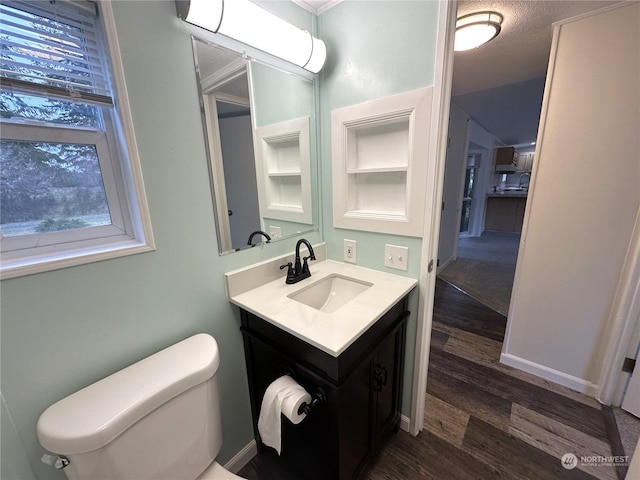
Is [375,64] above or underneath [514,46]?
underneath

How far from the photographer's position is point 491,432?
1.44m

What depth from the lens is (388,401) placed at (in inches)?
51.2

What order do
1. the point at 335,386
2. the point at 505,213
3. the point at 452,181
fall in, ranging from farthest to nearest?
the point at 505,213, the point at 452,181, the point at 335,386

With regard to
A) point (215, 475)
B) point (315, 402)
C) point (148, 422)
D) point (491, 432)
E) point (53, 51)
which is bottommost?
point (491, 432)

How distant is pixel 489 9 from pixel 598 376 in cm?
236

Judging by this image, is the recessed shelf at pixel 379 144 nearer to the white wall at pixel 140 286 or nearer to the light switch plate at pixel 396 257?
the light switch plate at pixel 396 257

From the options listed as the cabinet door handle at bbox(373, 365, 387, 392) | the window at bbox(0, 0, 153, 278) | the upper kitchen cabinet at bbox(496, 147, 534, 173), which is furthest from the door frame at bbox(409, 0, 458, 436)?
the upper kitchen cabinet at bbox(496, 147, 534, 173)

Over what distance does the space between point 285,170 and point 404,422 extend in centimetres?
163

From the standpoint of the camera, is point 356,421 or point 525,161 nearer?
point 356,421

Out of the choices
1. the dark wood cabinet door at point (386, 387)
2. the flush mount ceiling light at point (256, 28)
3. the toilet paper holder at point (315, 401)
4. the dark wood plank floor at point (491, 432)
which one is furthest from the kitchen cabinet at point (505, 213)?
the toilet paper holder at point (315, 401)

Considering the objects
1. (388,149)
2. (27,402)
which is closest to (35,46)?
(27,402)

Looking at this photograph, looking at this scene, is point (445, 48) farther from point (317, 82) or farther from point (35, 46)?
point (35, 46)

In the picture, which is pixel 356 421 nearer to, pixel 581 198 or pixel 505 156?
pixel 581 198

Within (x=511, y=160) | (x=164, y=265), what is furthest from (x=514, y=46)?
(x=511, y=160)
